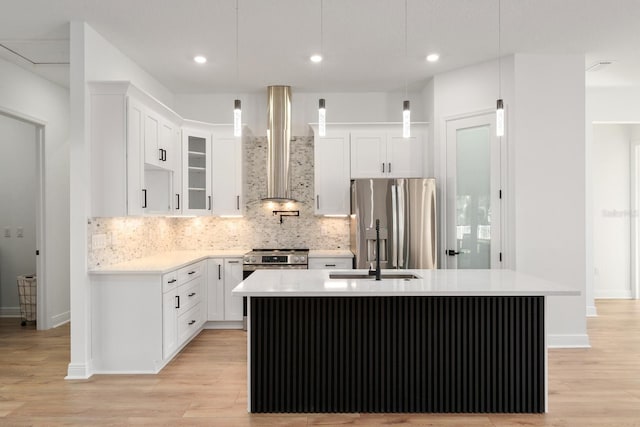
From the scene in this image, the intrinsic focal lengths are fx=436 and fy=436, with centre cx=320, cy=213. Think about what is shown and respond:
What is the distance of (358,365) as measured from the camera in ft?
9.89

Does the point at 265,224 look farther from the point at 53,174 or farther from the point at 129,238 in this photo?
the point at 53,174

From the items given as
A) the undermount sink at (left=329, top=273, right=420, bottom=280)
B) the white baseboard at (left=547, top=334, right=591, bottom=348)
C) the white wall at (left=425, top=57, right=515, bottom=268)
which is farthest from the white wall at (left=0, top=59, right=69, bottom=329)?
the white baseboard at (left=547, top=334, right=591, bottom=348)

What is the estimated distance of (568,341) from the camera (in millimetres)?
4539

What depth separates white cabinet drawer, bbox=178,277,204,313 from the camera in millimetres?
4371

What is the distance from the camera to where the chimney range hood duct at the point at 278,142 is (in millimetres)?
5516

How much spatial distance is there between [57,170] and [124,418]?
3761mm

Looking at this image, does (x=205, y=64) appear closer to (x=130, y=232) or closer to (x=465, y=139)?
(x=130, y=232)

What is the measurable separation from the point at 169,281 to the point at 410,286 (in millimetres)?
2271

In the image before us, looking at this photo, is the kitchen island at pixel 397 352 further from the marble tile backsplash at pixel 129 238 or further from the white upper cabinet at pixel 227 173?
the white upper cabinet at pixel 227 173

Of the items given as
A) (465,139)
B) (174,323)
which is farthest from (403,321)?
(465,139)

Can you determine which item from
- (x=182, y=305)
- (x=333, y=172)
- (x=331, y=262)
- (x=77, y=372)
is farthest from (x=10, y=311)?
(x=333, y=172)

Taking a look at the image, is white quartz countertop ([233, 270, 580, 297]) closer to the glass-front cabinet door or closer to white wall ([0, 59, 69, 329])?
the glass-front cabinet door

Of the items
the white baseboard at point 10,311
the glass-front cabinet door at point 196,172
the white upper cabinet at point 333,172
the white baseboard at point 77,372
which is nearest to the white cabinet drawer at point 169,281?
the white baseboard at point 77,372

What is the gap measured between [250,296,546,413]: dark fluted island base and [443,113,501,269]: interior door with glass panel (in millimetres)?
1888
